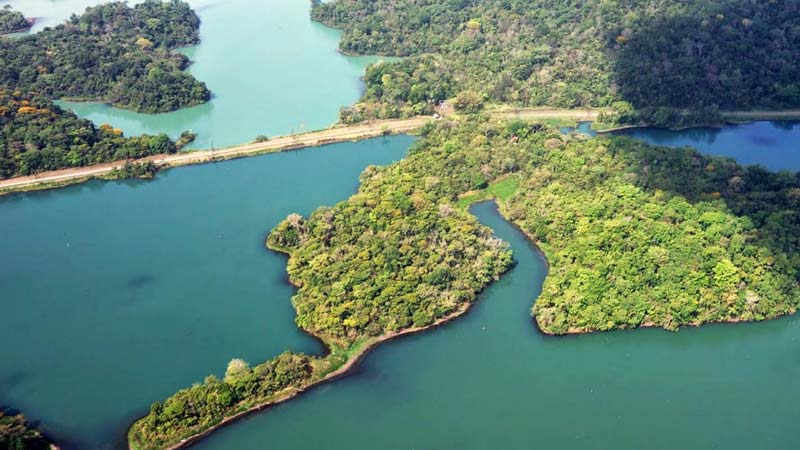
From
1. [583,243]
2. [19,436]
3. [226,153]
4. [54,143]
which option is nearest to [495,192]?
[583,243]

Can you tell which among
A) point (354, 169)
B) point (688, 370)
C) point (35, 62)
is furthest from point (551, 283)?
point (35, 62)

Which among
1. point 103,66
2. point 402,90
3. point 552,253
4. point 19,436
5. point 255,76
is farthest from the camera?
point 255,76

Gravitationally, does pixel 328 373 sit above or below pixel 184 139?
below

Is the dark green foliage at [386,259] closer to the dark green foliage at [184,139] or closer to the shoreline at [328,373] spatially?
the shoreline at [328,373]

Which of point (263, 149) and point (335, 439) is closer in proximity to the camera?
point (335, 439)

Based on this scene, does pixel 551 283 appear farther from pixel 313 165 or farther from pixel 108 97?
pixel 108 97

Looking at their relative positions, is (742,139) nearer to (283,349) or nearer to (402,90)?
(402,90)
